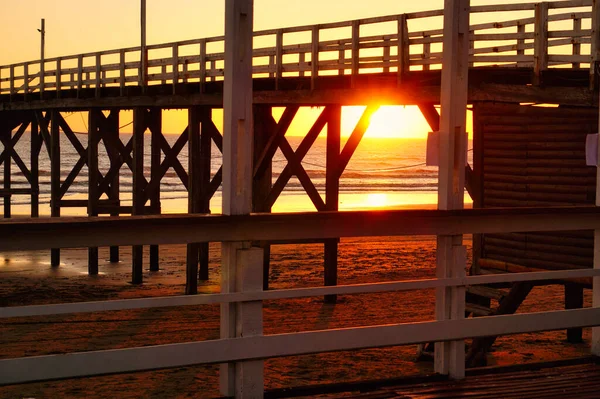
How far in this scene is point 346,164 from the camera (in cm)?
1582

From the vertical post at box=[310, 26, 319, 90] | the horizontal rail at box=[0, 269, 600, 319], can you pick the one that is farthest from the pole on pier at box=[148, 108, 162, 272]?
the horizontal rail at box=[0, 269, 600, 319]

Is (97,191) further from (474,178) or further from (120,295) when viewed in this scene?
(474,178)

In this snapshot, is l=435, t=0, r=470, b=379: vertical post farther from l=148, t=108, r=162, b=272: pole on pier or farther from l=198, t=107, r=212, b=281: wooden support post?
l=148, t=108, r=162, b=272: pole on pier

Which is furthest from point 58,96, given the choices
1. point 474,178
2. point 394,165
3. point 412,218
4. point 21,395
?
point 394,165

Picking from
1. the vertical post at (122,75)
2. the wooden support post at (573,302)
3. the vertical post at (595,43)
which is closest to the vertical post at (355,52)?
the vertical post at (595,43)

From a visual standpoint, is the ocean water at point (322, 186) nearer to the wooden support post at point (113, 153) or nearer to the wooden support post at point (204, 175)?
the wooden support post at point (113, 153)

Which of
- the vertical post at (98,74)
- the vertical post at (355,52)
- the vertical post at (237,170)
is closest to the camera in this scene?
the vertical post at (237,170)

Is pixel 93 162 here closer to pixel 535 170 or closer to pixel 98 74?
pixel 98 74

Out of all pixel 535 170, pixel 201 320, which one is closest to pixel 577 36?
pixel 535 170

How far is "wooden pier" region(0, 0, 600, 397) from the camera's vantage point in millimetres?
5367

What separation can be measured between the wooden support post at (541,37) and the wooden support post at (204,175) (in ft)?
24.0

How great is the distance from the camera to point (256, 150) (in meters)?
17.6

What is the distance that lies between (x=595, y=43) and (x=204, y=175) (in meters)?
8.23

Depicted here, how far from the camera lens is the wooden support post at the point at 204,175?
61.6 feet
